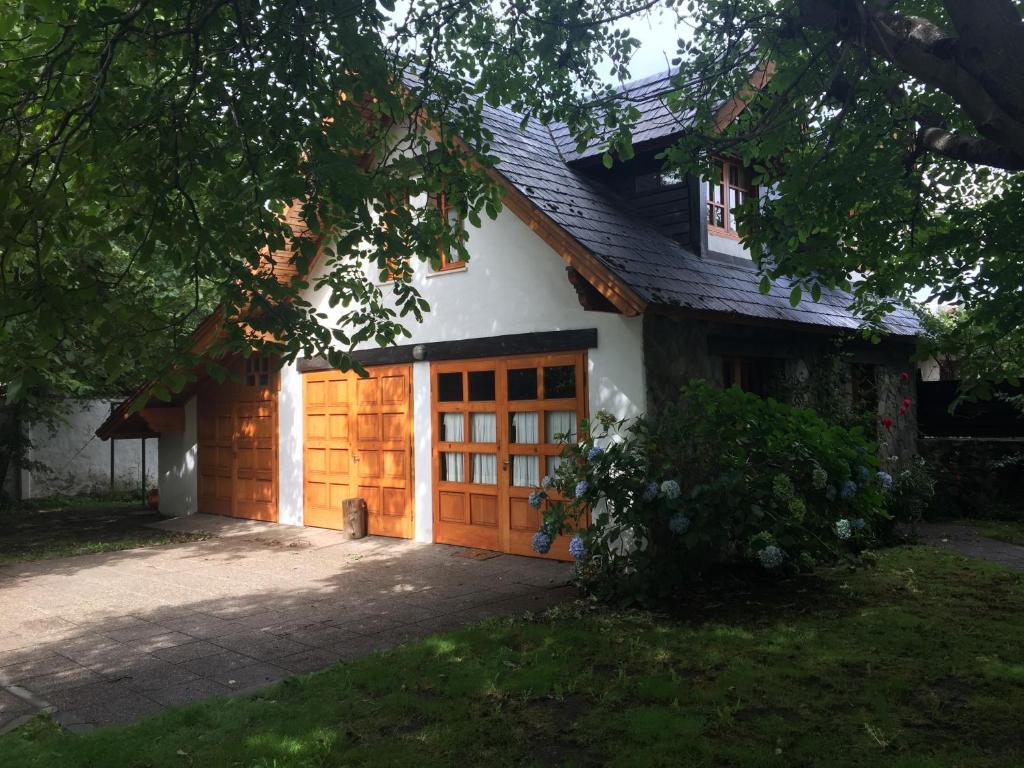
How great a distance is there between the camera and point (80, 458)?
20.0 meters

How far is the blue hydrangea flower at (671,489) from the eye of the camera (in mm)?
7055

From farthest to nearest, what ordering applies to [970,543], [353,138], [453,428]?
1. [453,428]
2. [970,543]
3. [353,138]

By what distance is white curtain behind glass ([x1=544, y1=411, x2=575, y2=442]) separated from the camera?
9.26 meters

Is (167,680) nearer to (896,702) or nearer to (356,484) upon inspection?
(896,702)

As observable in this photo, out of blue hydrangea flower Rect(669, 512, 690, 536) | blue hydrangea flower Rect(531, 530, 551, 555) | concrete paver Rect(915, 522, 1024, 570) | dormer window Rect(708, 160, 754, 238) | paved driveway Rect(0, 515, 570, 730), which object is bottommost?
paved driveway Rect(0, 515, 570, 730)

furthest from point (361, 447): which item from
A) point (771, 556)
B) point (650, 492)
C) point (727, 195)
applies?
point (771, 556)

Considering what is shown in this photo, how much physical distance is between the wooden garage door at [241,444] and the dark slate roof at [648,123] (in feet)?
18.6

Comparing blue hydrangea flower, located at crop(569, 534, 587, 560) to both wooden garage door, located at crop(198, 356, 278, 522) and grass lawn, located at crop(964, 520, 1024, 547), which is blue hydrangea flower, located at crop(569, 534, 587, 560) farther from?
wooden garage door, located at crop(198, 356, 278, 522)

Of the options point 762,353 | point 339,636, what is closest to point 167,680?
point 339,636

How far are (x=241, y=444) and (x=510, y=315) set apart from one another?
6.15 metres

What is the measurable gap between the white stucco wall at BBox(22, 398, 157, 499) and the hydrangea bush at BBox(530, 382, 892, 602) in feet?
48.7

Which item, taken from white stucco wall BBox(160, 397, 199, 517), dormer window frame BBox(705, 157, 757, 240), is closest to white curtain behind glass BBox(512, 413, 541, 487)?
dormer window frame BBox(705, 157, 757, 240)

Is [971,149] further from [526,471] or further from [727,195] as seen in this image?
[727,195]

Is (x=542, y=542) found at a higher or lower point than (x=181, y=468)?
→ lower
